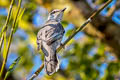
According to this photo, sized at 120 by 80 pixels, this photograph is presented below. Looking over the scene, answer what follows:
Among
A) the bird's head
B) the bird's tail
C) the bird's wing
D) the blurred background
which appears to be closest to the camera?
the bird's tail

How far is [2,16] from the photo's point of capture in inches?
166

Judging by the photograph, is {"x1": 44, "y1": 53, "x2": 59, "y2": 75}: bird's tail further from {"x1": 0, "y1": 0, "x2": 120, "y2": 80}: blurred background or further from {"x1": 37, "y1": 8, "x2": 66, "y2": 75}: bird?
{"x1": 0, "y1": 0, "x2": 120, "y2": 80}: blurred background

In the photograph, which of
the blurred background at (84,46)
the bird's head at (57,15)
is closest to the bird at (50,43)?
the bird's head at (57,15)

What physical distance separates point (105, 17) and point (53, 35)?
1993mm

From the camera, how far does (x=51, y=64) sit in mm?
1411

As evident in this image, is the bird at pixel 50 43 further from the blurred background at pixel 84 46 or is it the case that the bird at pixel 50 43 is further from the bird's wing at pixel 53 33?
the blurred background at pixel 84 46

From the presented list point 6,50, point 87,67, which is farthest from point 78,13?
point 6,50

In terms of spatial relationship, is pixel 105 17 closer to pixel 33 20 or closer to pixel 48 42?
pixel 33 20

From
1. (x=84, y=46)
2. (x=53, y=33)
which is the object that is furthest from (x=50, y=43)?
(x=84, y=46)

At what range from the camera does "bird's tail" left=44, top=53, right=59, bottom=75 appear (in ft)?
4.38

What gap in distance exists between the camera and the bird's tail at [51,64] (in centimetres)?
133

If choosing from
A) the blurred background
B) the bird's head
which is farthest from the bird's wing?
the blurred background

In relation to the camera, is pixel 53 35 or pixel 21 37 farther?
pixel 21 37

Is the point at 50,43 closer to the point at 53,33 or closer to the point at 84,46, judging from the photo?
the point at 53,33
